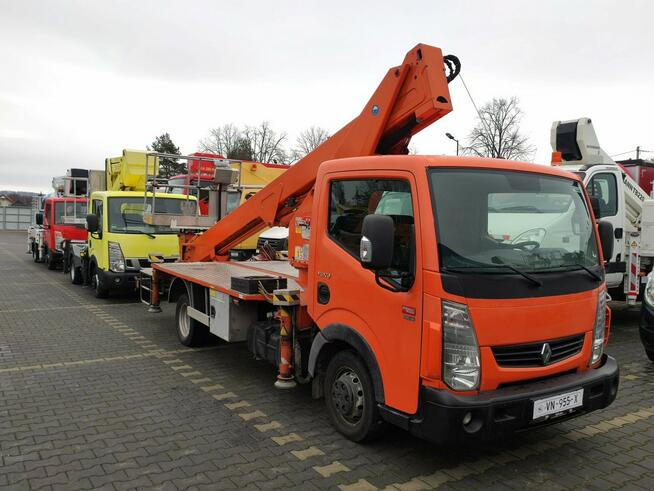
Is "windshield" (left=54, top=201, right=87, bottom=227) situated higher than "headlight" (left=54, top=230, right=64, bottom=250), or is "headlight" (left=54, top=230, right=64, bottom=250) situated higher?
"windshield" (left=54, top=201, right=87, bottom=227)

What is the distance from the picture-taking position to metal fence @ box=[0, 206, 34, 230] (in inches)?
1898

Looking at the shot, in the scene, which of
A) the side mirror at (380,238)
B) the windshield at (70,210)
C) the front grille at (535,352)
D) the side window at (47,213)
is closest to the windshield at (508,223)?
the side mirror at (380,238)

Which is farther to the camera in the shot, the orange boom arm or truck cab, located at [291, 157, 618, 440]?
the orange boom arm

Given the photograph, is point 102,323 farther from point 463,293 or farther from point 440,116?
point 463,293

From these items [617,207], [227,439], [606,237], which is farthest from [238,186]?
[617,207]

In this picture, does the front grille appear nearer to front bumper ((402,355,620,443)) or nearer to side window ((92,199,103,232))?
front bumper ((402,355,620,443))

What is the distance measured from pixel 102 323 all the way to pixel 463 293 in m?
7.23

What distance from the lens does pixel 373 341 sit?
386 centimetres

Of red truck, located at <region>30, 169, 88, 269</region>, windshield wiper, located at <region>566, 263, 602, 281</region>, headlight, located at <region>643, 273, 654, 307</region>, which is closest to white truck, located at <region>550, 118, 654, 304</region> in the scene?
headlight, located at <region>643, 273, 654, 307</region>

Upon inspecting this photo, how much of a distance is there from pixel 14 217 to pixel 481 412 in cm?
5433

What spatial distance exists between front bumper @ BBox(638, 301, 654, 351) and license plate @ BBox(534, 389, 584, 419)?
3.28 metres

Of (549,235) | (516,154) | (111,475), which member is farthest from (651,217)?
(516,154)

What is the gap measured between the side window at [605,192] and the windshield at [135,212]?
24.2 feet

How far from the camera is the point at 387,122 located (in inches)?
205
